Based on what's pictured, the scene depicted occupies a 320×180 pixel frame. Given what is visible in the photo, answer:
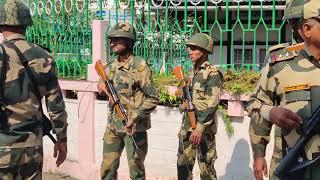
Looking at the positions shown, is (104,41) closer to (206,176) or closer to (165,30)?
(165,30)

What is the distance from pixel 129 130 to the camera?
515 cm

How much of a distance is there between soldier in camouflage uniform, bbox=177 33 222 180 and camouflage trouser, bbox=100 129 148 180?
376 mm

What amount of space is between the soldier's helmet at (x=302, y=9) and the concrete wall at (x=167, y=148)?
268 cm

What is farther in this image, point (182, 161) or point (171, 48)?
point (171, 48)

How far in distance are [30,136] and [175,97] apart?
7.92 ft

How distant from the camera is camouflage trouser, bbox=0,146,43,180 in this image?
3691 millimetres

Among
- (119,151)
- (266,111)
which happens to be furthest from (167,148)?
(266,111)

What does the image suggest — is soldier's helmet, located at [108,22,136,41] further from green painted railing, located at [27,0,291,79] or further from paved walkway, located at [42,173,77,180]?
paved walkway, located at [42,173,77,180]

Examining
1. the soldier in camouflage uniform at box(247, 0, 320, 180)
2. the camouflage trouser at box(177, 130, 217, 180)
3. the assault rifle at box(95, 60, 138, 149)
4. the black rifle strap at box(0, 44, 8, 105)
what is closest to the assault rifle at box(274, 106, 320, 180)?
the soldier in camouflage uniform at box(247, 0, 320, 180)

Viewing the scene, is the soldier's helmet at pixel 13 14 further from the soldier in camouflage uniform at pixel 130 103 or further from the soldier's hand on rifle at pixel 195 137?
the soldier's hand on rifle at pixel 195 137

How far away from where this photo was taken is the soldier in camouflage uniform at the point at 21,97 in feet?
12.1

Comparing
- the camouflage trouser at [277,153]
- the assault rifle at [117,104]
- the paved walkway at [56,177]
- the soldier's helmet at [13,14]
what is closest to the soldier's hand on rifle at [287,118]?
the camouflage trouser at [277,153]

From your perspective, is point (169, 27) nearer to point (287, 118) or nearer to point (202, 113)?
point (202, 113)

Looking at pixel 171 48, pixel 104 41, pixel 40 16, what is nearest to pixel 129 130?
pixel 171 48
